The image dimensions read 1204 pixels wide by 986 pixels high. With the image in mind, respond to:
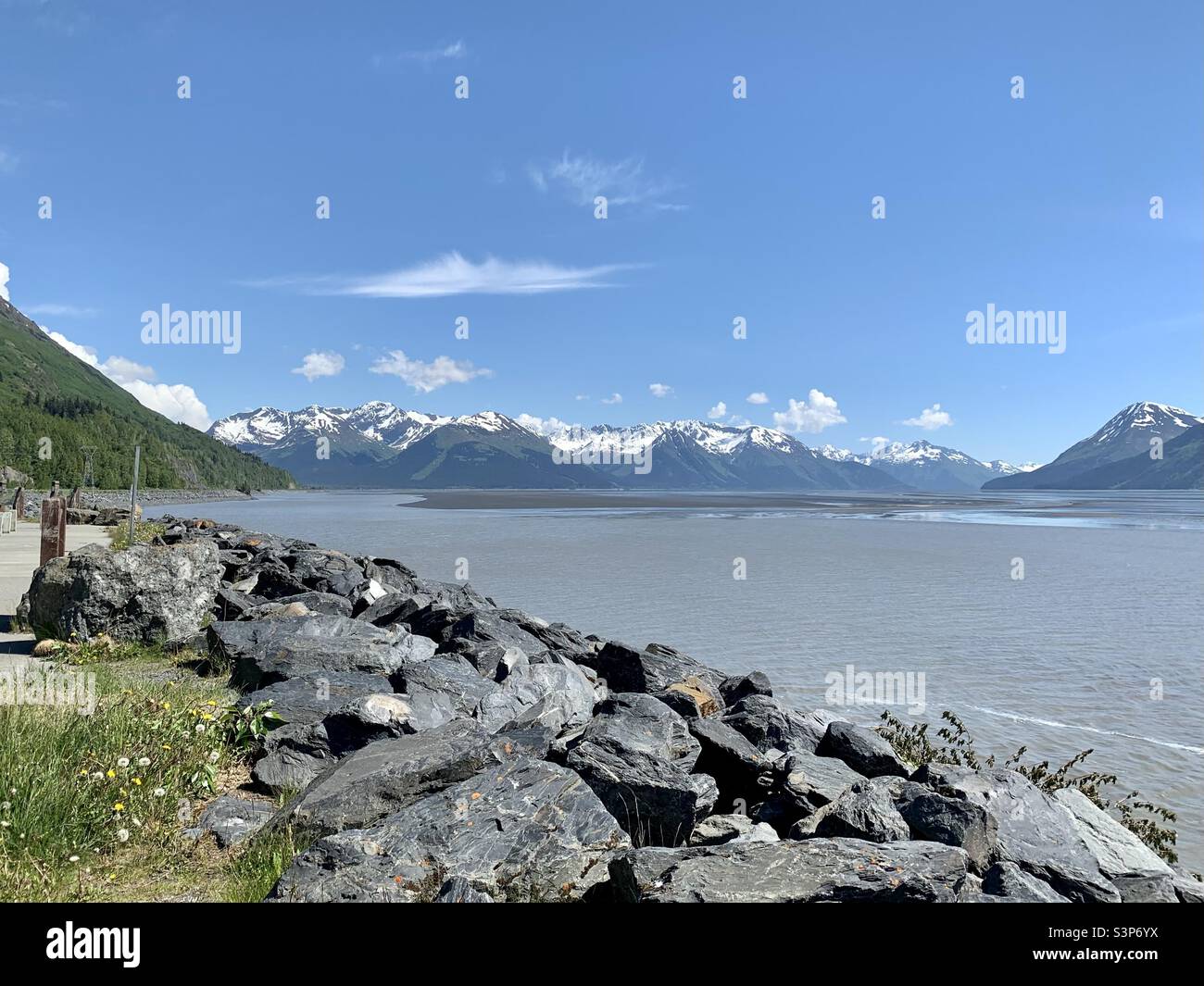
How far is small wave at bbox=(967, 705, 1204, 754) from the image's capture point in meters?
12.9

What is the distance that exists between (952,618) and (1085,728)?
40.7ft

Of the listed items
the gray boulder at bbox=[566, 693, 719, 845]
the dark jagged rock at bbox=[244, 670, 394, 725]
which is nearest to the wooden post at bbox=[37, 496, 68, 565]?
the dark jagged rock at bbox=[244, 670, 394, 725]

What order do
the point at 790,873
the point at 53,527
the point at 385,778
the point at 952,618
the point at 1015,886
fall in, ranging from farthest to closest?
1. the point at 952,618
2. the point at 53,527
3. the point at 385,778
4. the point at 1015,886
5. the point at 790,873

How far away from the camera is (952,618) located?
26.0 m

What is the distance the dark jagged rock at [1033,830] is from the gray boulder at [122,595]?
13.5 metres

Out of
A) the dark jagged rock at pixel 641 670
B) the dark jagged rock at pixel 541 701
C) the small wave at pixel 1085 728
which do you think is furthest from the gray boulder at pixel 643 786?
the small wave at pixel 1085 728

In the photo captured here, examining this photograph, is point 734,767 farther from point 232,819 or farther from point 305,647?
point 305,647

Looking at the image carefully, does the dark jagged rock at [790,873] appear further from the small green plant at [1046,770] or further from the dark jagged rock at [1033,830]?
the small green plant at [1046,770]

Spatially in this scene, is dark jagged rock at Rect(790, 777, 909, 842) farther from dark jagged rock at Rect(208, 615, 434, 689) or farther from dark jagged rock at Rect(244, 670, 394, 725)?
dark jagged rock at Rect(208, 615, 434, 689)

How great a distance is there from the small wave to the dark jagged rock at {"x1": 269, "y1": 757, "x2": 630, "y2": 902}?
11.6 metres

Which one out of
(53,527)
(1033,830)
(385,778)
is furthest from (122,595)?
(1033,830)

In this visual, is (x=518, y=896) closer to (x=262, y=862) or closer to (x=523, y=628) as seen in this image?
(x=262, y=862)
